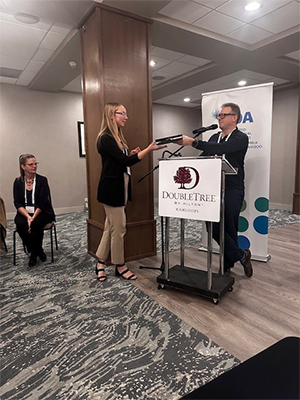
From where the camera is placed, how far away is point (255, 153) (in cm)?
320

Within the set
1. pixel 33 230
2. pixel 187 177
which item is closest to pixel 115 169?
pixel 187 177

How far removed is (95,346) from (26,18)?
3.79m

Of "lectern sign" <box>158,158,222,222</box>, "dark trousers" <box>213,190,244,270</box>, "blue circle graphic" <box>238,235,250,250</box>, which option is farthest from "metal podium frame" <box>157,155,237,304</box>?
"blue circle graphic" <box>238,235,250,250</box>

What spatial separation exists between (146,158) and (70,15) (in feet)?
6.18

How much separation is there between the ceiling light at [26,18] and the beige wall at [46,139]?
2.85 meters

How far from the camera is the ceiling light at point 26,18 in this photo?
3.42 meters

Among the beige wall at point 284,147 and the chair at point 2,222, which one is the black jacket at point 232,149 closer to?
the chair at point 2,222

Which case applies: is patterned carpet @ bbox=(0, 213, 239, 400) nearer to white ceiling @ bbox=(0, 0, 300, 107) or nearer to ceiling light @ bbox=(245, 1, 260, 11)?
white ceiling @ bbox=(0, 0, 300, 107)

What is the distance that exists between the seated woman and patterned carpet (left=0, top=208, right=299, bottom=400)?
0.57 meters

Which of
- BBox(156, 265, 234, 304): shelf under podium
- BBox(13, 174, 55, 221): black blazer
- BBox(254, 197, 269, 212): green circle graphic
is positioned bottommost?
BBox(156, 265, 234, 304): shelf under podium

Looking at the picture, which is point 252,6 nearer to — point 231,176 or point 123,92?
point 123,92

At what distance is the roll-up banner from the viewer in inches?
123

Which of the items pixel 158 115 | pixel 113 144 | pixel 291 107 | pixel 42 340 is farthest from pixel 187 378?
pixel 158 115

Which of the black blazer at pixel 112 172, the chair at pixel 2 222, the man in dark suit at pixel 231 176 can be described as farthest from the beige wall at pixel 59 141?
the man in dark suit at pixel 231 176
